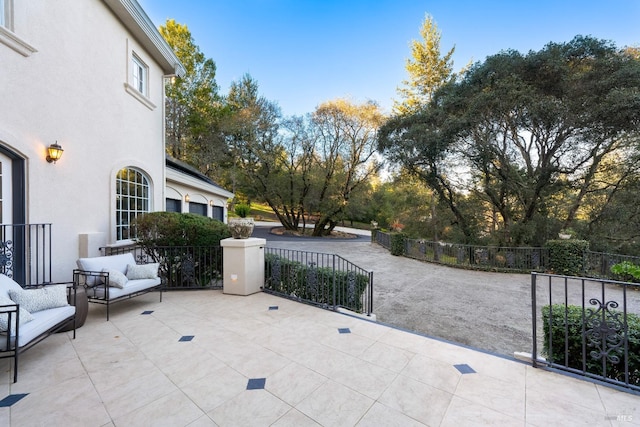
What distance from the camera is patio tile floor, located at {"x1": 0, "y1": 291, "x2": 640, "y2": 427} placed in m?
1.95

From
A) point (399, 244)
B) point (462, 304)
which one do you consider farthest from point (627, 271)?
point (399, 244)

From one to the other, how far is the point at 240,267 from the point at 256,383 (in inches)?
112

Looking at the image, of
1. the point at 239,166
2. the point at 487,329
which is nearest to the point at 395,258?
→ the point at 487,329

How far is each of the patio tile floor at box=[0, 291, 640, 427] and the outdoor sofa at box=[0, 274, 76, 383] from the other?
0.27 metres

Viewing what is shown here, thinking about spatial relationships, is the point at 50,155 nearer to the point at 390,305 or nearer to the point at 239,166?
the point at 390,305

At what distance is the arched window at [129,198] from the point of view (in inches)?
242

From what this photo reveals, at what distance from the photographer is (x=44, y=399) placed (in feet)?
6.94

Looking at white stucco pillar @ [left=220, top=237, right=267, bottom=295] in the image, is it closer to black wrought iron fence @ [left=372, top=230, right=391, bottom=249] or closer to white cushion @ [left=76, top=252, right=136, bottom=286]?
white cushion @ [left=76, top=252, right=136, bottom=286]

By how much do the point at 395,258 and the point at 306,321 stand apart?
8.76m

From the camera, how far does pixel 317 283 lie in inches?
184

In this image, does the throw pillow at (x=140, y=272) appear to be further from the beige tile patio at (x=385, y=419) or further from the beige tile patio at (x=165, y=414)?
the beige tile patio at (x=385, y=419)

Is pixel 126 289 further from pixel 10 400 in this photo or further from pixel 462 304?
pixel 462 304

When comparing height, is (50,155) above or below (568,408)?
above

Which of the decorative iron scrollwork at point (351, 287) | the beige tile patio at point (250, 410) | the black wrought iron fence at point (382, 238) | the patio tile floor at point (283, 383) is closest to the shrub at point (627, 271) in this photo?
the patio tile floor at point (283, 383)
